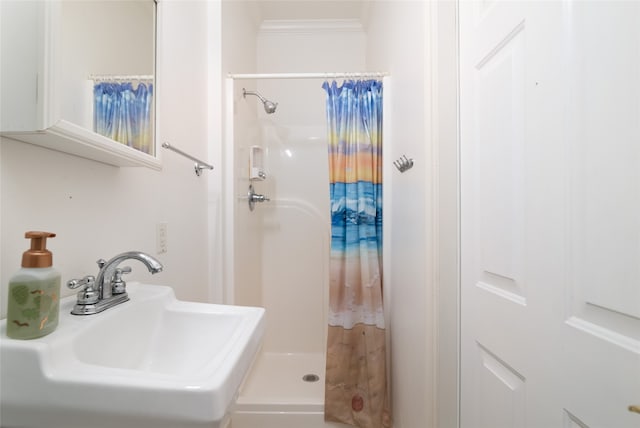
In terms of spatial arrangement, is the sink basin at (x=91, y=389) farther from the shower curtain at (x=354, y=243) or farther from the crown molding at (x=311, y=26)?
the crown molding at (x=311, y=26)

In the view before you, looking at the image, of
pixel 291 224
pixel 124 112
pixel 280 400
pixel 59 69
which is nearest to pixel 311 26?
pixel 291 224

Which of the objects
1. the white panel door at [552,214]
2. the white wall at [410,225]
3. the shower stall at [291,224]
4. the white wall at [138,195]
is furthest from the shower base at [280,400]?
the white panel door at [552,214]

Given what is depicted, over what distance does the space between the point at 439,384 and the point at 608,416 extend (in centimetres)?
54

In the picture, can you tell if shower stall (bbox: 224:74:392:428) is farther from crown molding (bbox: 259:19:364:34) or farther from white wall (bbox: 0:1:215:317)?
white wall (bbox: 0:1:215:317)

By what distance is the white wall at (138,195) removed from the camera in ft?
1.58

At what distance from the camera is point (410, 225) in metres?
Answer: 1.13

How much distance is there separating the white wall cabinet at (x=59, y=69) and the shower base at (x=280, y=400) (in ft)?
4.39

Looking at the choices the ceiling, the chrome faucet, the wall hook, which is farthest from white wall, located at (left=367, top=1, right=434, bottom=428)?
the chrome faucet

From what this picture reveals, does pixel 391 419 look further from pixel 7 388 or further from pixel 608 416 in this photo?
pixel 7 388

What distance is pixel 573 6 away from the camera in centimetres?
51

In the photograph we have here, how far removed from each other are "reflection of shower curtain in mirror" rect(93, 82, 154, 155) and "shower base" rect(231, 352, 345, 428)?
1.34 meters

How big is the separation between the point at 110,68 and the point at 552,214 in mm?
1080

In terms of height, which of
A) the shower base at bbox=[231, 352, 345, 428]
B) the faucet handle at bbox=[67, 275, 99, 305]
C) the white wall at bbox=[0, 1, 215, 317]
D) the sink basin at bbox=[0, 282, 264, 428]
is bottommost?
the shower base at bbox=[231, 352, 345, 428]

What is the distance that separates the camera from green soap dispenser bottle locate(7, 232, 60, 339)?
0.40 meters
